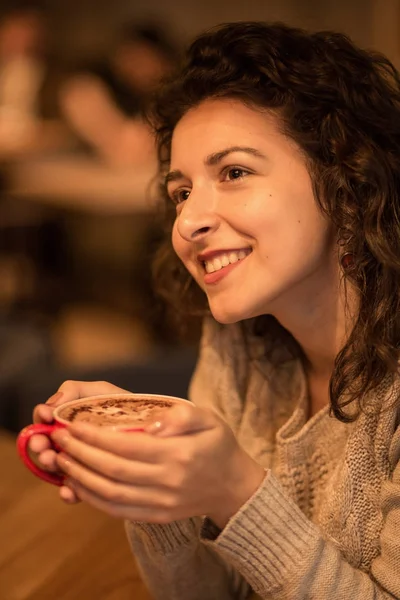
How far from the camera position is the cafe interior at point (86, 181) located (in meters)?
2.20

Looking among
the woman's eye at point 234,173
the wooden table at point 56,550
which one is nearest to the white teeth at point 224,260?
the woman's eye at point 234,173

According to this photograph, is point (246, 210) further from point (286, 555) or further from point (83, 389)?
point (286, 555)

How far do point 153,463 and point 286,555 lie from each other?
230mm

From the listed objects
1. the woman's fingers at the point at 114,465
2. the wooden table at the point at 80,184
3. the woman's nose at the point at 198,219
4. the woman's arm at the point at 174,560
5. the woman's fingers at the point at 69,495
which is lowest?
the wooden table at the point at 80,184

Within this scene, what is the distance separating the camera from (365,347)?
3.33 ft

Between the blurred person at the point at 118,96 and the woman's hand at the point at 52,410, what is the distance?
9.75 feet

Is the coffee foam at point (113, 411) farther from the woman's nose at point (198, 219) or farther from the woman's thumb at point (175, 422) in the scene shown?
the woman's nose at point (198, 219)

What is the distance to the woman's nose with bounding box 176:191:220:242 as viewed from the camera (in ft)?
3.40

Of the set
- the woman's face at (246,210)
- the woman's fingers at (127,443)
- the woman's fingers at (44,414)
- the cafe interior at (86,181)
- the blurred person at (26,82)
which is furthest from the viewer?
the blurred person at (26,82)

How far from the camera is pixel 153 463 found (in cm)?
76

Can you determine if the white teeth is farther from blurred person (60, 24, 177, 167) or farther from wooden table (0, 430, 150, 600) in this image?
blurred person (60, 24, 177, 167)

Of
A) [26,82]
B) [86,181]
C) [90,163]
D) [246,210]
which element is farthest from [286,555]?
[26,82]

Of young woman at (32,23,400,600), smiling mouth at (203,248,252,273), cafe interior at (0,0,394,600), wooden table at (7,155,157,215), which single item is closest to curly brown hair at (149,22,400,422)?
young woman at (32,23,400,600)

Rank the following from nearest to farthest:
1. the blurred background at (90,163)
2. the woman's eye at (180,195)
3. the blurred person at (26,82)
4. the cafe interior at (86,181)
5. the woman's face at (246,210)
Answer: the woman's face at (246,210)
the woman's eye at (180,195)
the cafe interior at (86,181)
the blurred background at (90,163)
the blurred person at (26,82)
